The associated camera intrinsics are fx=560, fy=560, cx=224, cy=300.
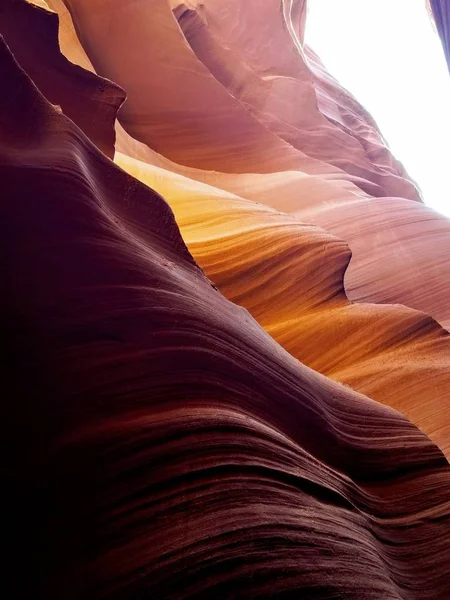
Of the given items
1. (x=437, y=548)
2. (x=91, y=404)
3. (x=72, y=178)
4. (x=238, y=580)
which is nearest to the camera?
(x=238, y=580)

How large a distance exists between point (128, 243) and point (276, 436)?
2.31 ft

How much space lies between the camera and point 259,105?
9.28m

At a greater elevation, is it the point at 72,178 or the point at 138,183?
the point at 72,178

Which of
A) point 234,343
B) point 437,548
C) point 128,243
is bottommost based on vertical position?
point 437,548

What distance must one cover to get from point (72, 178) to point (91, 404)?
0.65m

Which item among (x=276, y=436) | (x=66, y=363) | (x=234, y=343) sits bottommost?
(x=276, y=436)

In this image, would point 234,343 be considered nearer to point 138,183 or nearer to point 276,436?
point 276,436

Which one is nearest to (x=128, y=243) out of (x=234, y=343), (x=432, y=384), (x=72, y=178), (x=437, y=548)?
(x=72, y=178)

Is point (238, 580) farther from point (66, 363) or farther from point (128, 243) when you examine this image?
point (128, 243)

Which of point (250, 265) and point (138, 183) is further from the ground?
point (138, 183)

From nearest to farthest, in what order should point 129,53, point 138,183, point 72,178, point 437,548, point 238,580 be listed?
point 238,580
point 72,178
point 437,548
point 138,183
point 129,53

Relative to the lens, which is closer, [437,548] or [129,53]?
[437,548]

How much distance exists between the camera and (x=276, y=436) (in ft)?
5.24

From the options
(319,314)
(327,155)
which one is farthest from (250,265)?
(327,155)
